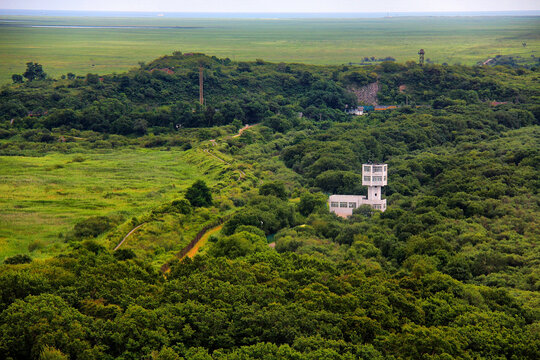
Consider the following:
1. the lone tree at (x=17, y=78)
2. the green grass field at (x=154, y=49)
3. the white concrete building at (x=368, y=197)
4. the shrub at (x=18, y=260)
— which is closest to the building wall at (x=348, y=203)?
the white concrete building at (x=368, y=197)

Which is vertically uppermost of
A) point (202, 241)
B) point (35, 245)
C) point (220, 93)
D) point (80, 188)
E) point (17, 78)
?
point (17, 78)

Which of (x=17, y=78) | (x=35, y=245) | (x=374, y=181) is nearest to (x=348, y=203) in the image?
(x=374, y=181)

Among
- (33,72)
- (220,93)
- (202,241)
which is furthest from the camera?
(33,72)

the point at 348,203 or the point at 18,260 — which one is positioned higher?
the point at 18,260

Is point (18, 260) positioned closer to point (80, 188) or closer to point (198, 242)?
point (198, 242)

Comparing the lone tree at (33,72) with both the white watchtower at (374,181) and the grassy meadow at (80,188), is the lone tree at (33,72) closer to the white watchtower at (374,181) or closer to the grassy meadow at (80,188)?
the grassy meadow at (80,188)
